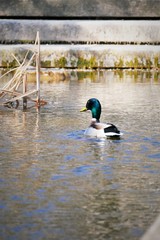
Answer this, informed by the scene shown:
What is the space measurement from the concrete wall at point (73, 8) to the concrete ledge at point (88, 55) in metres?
0.81

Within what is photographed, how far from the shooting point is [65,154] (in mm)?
9555

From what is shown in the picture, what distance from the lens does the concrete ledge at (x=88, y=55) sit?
67.8 feet

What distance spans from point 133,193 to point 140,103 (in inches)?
276

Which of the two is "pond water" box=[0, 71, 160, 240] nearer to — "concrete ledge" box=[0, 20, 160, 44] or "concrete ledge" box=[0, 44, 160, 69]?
"concrete ledge" box=[0, 44, 160, 69]

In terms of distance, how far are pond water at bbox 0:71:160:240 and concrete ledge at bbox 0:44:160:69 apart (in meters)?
6.24

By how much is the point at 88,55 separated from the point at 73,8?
1272 millimetres

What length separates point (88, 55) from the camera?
20.7m

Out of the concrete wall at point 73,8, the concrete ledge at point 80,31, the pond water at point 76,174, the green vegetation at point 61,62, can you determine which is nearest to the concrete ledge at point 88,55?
the green vegetation at point 61,62

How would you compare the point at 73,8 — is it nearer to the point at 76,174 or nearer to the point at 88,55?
the point at 88,55

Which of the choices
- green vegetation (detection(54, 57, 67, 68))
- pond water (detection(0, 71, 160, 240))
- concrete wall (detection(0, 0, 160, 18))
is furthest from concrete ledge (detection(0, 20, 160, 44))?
pond water (detection(0, 71, 160, 240))

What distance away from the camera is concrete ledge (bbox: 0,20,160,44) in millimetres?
21062

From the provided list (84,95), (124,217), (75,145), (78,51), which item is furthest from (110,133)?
(78,51)

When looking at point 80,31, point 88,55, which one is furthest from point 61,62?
point 80,31

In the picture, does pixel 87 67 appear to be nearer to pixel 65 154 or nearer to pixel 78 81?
pixel 78 81
